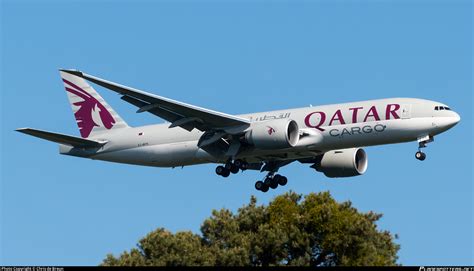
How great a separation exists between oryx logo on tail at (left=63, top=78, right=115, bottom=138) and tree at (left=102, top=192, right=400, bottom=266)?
23.1 ft

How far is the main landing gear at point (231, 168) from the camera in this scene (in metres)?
63.5

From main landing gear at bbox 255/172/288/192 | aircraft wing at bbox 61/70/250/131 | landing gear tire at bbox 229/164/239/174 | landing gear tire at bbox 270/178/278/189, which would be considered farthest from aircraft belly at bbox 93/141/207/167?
landing gear tire at bbox 270/178/278/189

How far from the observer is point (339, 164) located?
65688 mm

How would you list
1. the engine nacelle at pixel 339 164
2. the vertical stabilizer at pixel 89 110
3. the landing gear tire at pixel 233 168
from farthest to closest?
the vertical stabilizer at pixel 89 110 < the engine nacelle at pixel 339 164 < the landing gear tire at pixel 233 168

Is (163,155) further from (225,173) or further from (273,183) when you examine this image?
(273,183)

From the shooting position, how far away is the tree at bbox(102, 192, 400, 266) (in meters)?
64.8

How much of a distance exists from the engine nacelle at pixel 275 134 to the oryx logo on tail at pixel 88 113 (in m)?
10.4

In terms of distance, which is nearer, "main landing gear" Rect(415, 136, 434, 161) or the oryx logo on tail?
"main landing gear" Rect(415, 136, 434, 161)

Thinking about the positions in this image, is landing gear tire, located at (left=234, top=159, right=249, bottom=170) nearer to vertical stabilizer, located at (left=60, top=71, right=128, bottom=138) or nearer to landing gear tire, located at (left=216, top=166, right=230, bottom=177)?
landing gear tire, located at (left=216, top=166, right=230, bottom=177)

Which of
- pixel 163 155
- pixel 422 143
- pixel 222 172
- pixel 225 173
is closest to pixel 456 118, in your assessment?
pixel 422 143

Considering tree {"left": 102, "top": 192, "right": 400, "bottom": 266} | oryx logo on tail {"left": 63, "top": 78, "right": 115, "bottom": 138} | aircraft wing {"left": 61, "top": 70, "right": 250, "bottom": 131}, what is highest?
oryx logo on tail {"left": 63, "top": 78, "right": 115, "bottom": 138}

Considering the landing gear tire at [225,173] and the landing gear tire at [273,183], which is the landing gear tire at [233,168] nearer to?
the landing gear tire at [225,173]

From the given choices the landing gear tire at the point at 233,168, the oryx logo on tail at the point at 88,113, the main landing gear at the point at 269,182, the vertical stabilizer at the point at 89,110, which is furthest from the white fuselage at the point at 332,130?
the oryx logo on tail at the point at 88,113

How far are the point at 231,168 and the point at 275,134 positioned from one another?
3.56 m
